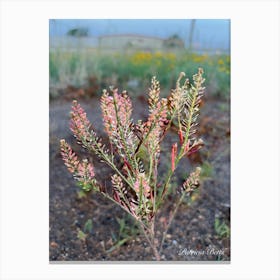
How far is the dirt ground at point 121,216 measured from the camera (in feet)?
6.32

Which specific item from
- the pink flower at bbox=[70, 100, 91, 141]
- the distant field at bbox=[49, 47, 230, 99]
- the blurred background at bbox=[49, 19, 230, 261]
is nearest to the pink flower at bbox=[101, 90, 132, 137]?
the pink flower at bbox=[70, 100, 91, 141]

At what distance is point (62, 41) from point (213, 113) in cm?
73

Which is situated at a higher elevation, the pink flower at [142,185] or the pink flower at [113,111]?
the pink flower at [113,111]

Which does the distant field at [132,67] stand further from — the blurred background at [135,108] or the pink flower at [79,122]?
the pink flower at [79,122]

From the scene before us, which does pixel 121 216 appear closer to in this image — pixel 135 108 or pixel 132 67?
pixel 135 108

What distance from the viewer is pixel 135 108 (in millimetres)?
2127

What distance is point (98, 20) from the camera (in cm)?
189

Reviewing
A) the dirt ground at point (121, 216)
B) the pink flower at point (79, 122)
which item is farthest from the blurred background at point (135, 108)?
the pink flower at point (79, 122)

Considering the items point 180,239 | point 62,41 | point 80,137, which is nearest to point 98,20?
point 62,41

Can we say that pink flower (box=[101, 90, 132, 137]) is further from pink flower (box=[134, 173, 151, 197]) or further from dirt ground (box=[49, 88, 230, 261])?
dirt ground (box=[49, 88, 230, 261])

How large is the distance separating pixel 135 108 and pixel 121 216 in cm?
45

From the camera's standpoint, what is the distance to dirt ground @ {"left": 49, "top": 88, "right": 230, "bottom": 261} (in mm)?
1927

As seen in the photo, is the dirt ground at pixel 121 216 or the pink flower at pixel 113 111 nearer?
the pink flower at pixel 113 111
